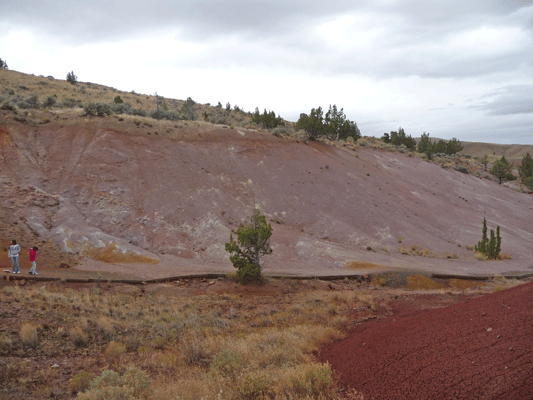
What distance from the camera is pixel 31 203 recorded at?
21.6 meters

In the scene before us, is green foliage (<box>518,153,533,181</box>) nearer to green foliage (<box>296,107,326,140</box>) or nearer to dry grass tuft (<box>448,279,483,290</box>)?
green foliage (<box>296,107,326,140</box>)

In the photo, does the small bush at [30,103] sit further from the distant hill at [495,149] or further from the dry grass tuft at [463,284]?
the distant hill at [495,149]

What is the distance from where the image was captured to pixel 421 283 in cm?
2008

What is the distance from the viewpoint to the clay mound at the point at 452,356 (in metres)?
4.58

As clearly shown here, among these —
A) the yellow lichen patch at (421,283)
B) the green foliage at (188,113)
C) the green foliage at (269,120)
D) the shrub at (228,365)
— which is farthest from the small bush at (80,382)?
the green foliage at (269,120)

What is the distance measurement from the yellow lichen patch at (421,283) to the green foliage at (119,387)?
16.5 m

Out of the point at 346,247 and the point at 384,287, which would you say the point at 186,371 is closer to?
the point at 384,287

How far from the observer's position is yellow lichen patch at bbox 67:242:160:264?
63.8ft

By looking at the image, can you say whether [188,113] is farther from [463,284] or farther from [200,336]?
[200,336]

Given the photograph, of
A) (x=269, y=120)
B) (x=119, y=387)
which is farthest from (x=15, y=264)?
(x=269, y=120)

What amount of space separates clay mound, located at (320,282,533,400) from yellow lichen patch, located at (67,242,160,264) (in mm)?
14335

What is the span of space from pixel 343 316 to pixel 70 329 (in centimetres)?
862

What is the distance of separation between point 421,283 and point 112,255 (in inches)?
694

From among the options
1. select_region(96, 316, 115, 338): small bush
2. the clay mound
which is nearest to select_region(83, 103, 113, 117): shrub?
select_region(96, 316, 115, 338): small bush
